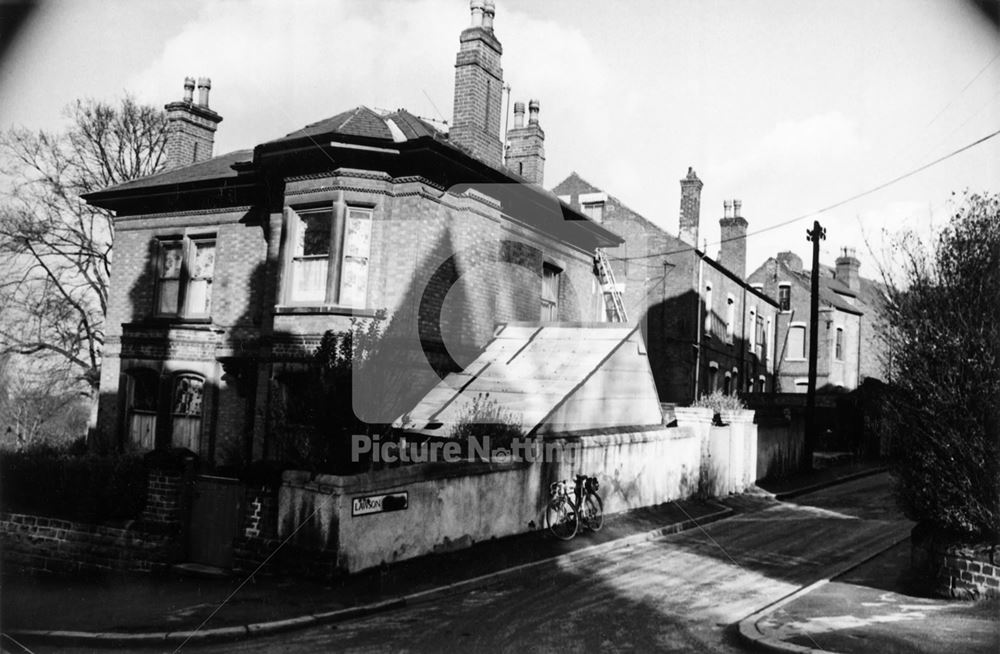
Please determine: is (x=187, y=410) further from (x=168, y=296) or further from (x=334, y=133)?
(x=334, y=133)

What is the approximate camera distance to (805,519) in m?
17.6

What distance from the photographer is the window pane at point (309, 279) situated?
624 inches

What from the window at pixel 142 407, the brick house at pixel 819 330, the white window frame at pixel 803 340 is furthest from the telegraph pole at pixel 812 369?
the window at pixel 142 407

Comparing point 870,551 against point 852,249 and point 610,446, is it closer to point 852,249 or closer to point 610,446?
point 610,446

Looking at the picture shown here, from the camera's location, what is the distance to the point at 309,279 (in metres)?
16.0

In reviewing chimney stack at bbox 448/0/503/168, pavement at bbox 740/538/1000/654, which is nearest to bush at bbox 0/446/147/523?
pavement at bbox 740/538/1000/654

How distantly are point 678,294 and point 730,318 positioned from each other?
5913 millimetres

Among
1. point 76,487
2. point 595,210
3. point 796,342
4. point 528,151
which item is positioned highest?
point 595,210

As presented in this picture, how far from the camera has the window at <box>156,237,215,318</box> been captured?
63.3ft

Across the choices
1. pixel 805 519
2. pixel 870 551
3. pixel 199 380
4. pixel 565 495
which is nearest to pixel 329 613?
pixel 565 495

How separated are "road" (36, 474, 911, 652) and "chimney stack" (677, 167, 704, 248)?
18018 mm

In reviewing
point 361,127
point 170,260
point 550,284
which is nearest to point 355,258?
point 361,127

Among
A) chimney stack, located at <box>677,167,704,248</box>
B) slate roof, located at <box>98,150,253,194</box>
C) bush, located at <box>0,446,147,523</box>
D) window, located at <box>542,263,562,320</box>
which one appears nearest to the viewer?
bush, located at <box>0,446,147,523</box>

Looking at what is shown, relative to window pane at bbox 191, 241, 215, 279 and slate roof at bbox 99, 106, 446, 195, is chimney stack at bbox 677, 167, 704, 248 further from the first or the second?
window pane at bbox 191, 241, 215, 279
